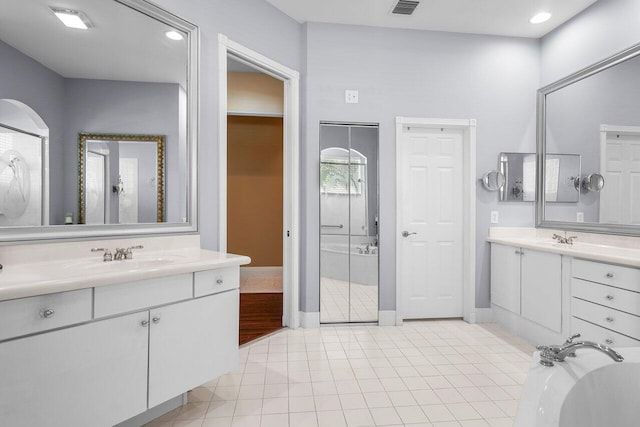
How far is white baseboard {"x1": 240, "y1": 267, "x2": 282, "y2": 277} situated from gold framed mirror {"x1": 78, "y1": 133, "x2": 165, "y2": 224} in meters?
3.37

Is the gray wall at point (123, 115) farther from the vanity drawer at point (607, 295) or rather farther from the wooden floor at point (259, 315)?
the vanity drawer at point (607, 295)

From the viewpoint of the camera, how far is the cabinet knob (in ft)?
4.10

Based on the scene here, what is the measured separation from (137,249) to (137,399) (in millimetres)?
850

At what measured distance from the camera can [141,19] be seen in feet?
A: 6.84

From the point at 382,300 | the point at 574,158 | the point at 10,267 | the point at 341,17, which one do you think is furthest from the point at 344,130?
the point at 10,267

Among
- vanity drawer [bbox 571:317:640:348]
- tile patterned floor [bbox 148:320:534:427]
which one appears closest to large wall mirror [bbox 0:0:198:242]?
tile patterned floor [bbox 148:320:534:427]

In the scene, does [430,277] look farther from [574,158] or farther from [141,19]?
[141,19]

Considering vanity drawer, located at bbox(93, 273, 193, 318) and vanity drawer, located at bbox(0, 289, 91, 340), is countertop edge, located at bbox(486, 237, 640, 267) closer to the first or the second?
vanity drawer, located at bbox(93, 273, 193, 318)

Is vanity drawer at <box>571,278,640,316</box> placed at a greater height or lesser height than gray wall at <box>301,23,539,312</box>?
lesser

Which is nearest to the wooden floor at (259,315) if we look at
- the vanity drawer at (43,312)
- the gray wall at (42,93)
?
the vanity drawer at (43,312)

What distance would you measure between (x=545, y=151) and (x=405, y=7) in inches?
76.6

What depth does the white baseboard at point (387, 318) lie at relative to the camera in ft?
11.1

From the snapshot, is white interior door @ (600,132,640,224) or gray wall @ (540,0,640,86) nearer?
white interior door @ (600,132,640,224)

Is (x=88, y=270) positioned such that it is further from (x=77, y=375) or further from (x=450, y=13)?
(x=450, y=13)
